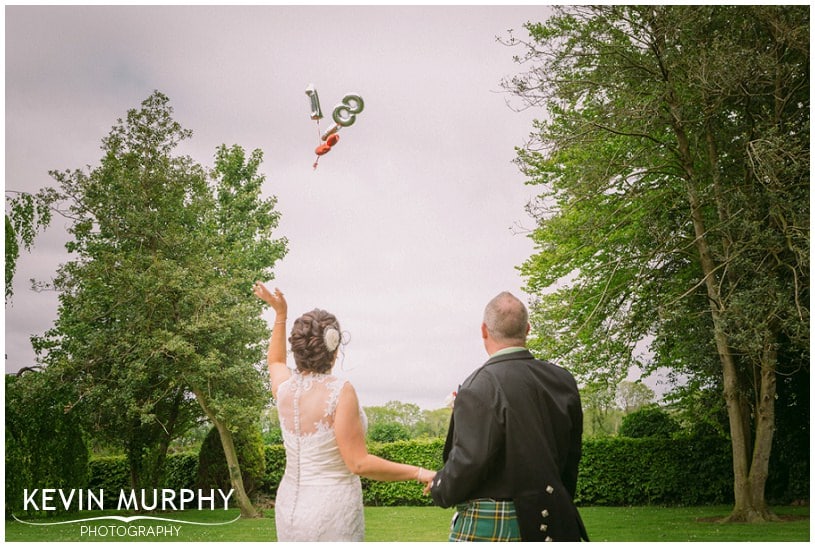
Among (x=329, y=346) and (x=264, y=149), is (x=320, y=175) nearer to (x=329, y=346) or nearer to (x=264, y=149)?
(x=264, y=149)

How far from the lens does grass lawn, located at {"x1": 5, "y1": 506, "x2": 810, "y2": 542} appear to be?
8.13 m

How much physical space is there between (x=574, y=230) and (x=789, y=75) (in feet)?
9.97

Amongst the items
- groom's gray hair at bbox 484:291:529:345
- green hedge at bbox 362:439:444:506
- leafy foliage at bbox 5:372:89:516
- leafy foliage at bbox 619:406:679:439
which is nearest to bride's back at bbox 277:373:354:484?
groom's gray hair at bbox 484:291:529:345

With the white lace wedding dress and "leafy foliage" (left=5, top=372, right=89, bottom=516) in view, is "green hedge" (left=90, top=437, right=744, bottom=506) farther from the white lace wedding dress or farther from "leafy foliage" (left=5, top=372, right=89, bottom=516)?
the white lace wedding dress

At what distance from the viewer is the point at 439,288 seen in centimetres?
1170

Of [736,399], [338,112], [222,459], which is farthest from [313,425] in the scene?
[222,459]

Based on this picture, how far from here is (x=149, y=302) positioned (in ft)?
34.5

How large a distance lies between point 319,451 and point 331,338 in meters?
0.42

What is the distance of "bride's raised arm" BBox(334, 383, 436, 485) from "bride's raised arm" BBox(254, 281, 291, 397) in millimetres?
354

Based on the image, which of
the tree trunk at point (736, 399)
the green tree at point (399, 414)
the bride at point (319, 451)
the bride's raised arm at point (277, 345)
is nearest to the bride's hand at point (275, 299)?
the bride's raised arm at point (277, 345)

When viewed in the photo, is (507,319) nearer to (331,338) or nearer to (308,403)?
(331,338)

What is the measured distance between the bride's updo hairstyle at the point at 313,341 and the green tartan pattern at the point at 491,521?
74cm

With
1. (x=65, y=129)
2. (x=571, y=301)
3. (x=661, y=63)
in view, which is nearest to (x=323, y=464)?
(x=571, y=301)

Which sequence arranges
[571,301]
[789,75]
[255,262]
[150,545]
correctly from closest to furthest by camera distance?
1. [150,545]
2. [789,75]
3. [571,301]
4. [255,262]
